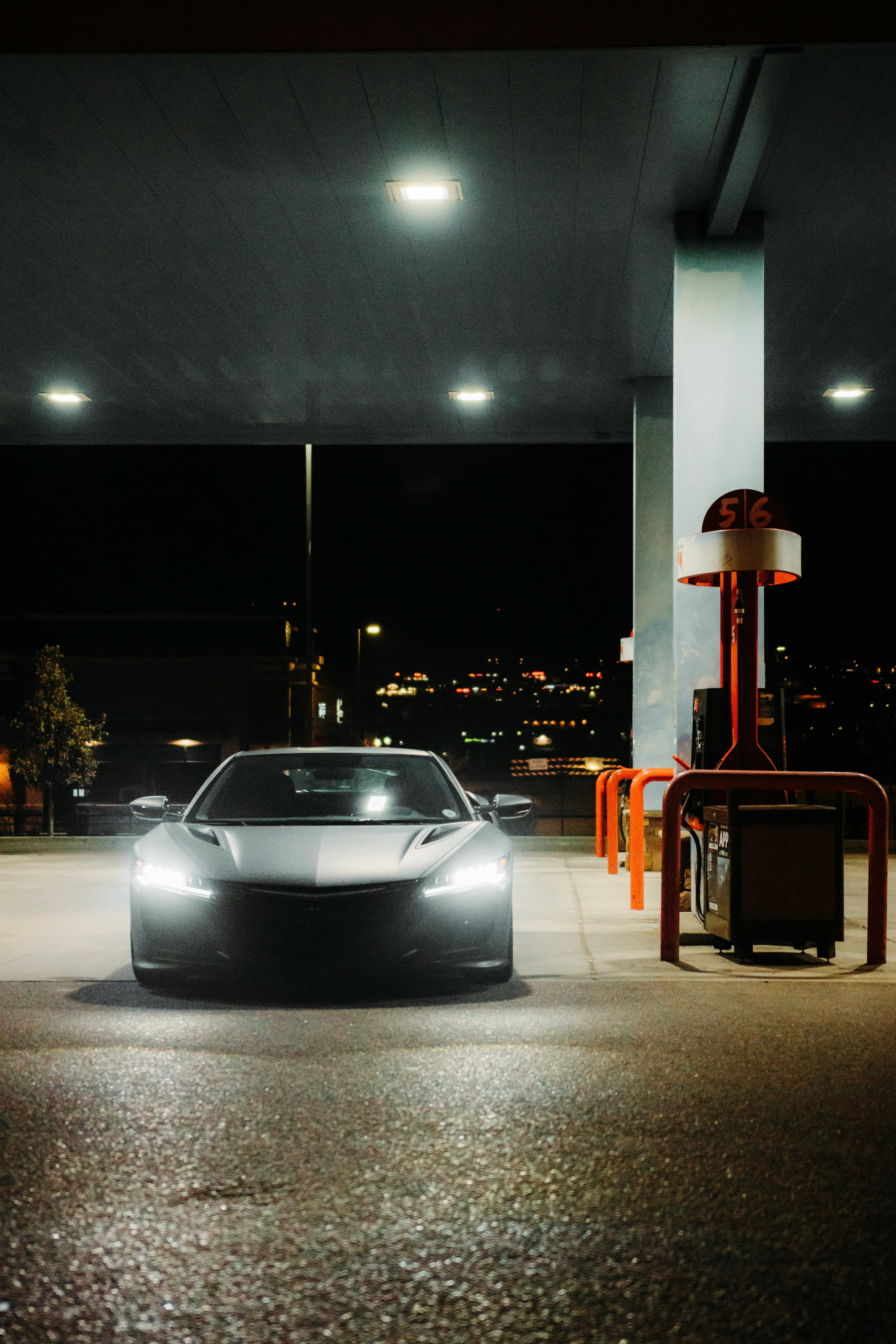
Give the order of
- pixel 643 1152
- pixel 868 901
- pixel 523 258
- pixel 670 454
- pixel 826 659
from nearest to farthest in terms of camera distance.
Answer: pixel 643 1152, pixel 868 901, pixel 523 258, pixel 670 454, pixel 826 659

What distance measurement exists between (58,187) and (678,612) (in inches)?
242

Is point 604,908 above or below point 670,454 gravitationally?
below

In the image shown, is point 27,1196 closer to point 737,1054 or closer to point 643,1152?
point 643,1152

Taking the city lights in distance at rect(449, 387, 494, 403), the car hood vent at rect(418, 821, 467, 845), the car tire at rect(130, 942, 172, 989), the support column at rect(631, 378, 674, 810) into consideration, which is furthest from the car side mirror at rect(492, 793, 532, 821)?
the city lights in distance at rect(449, 387, 494, 403)

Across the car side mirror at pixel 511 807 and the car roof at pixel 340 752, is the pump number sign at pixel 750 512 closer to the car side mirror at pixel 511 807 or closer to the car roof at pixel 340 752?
the car side mirror at pixel 511 807

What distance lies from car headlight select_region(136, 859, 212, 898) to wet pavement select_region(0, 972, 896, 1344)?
0.61m

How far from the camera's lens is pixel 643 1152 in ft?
12.3

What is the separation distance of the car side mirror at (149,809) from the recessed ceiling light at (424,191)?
17.6 feet

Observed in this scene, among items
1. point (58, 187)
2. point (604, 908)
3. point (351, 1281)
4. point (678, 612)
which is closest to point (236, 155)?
point (58, 187)

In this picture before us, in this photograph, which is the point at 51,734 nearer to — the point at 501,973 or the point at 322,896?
the point at 501,973

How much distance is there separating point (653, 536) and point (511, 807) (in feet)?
28.7

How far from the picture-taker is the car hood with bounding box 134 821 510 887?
5922 millimetres

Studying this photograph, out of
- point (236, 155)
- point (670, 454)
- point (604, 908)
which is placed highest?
point (236, 155)

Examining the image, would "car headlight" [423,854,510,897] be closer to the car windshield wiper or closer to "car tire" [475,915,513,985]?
"car tire" [475,915,513,985]
